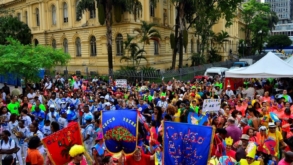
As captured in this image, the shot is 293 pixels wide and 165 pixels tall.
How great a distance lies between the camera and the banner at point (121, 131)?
5.45 m

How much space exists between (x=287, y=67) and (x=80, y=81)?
12.2 meters

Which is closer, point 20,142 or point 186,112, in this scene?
A: point 20,142

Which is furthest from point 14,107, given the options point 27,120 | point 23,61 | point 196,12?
point 196,12

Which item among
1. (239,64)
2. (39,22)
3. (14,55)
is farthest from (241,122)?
(39,22)

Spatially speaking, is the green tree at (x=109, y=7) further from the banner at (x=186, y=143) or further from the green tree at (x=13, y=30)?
the banner at (x=186, y=143)

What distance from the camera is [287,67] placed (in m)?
13.1

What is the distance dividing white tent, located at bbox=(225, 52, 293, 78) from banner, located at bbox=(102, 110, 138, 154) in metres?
9.15

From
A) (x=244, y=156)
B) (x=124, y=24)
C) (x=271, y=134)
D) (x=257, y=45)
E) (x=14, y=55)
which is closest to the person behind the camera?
(x=244, y=156)

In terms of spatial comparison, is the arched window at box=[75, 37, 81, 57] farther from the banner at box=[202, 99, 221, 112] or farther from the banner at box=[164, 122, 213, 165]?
the banner at box=[164, 122, 213, 165]

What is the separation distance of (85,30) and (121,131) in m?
26.5

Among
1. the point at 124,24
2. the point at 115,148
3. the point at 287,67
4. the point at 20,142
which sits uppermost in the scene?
the point at 124,24

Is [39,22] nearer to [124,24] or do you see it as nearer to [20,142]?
[124,24]

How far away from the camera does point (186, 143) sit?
16.8 feet

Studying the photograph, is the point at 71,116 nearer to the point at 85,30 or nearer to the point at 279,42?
the point at 85,30
